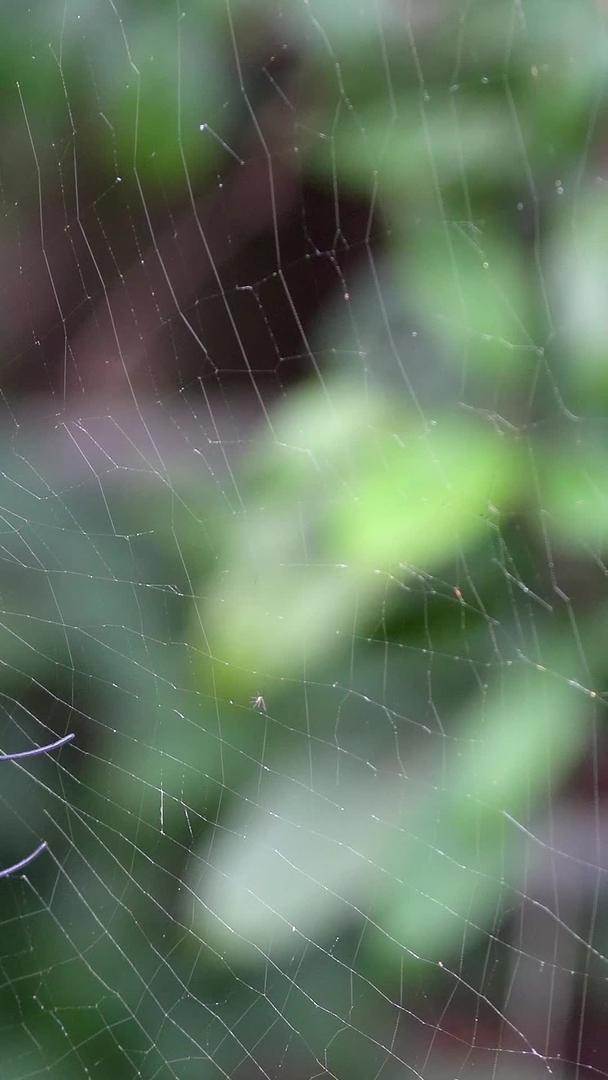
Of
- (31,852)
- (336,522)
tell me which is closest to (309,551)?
(336,522)

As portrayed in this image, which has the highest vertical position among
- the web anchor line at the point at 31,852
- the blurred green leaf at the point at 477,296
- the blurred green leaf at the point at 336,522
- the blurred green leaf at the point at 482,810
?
the blurred green leaf at the point at 477,296

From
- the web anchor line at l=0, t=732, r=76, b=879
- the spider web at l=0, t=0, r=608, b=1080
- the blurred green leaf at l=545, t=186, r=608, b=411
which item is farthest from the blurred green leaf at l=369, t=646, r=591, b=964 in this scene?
the web anchor line at l=0, t=732, r=76, b=879

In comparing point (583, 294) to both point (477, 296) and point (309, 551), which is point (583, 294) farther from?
point (309, 551)

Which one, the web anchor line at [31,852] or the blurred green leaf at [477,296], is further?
the web anchor line at [31,852]

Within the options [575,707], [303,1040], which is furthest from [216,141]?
[303,1040]

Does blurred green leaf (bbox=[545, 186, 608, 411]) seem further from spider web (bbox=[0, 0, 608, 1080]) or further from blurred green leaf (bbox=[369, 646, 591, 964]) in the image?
blurred green leaf (bbox=[369, 646, 591, 964])

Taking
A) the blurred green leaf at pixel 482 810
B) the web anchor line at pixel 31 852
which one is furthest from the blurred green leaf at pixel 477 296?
the web anchor line at pixel 31 852

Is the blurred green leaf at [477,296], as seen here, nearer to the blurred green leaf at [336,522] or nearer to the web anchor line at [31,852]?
the blurred green leaf at [336,522]

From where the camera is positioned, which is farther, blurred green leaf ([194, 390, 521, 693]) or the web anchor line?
the web anchor line
